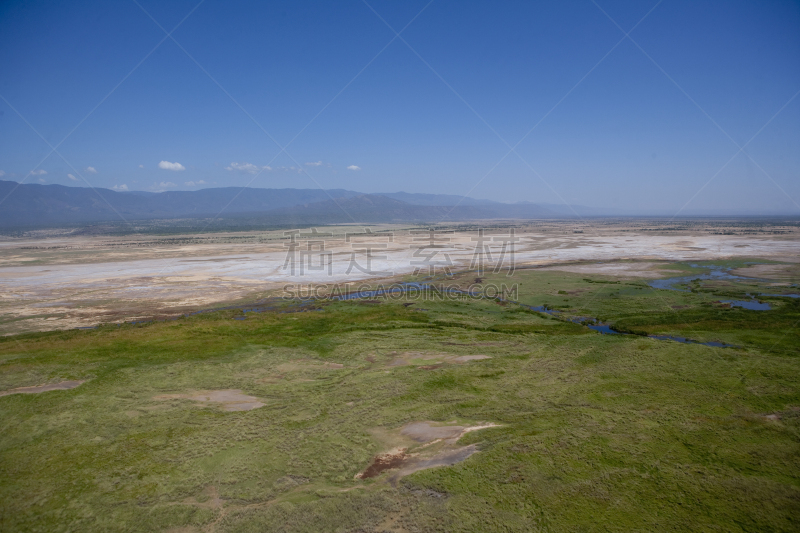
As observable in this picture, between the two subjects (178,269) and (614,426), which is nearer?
(614,426)

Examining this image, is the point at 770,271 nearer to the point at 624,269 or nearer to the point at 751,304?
the point at 624,269

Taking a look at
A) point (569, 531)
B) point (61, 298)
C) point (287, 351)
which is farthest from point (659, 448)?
point (61, 298)

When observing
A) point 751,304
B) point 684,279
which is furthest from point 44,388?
point 684,279

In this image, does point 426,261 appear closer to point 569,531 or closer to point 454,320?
point 454,320

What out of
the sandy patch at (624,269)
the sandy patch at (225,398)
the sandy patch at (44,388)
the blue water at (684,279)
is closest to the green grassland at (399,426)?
the sandy patch at (225,398)

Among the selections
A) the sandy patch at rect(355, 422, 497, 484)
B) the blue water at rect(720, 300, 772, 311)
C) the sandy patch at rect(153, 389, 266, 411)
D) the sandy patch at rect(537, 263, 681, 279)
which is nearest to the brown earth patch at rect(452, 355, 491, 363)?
the sandy patch at rect(355, 422, 497, 484)

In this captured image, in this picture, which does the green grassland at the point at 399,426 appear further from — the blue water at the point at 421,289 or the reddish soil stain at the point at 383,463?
the blue water at the point at 421,289
